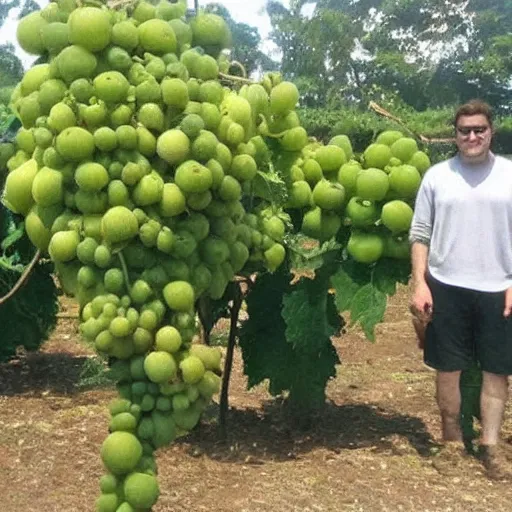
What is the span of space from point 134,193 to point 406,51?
39499 millimetres

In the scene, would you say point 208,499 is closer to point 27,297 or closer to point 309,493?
point 309,493

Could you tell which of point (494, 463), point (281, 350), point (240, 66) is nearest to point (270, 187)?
point (240, 66)

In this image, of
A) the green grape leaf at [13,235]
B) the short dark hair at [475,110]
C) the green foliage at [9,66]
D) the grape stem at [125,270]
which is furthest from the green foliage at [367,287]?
the green foliage at [9,66]

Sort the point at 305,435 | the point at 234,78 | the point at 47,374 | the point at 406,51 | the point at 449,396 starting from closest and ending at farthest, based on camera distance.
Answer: the point at 234,78, the point at 449,396, the point at 305,435, the point at 47,374, the point at 406,51

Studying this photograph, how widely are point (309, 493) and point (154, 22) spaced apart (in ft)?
5.79

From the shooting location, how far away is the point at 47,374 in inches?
229

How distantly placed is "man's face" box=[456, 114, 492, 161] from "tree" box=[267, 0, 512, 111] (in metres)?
31.4

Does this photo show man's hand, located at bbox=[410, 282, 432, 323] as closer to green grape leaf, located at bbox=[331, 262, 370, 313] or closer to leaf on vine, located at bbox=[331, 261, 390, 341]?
leaf on vine, located at bbox=[331, 261, 390, 341]

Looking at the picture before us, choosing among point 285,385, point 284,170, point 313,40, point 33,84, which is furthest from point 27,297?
point 313,40

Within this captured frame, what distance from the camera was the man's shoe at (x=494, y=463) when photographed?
→ 381 cm

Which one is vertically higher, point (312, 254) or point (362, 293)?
point (312, 254)

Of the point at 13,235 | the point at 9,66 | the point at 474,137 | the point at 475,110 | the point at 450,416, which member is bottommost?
the point at 450,416

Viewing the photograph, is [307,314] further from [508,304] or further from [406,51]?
[406,51]

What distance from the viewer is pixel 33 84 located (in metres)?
2.86
